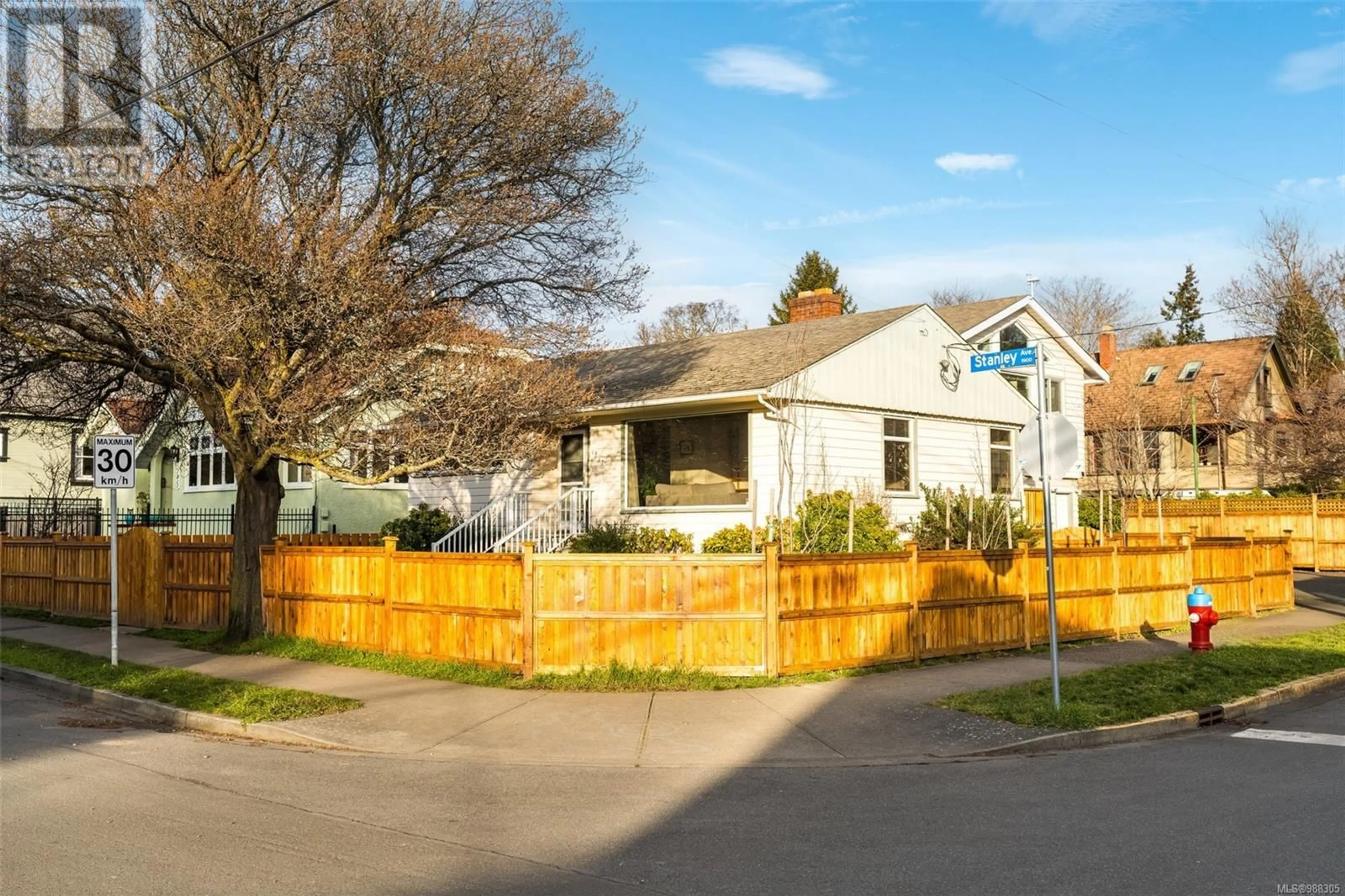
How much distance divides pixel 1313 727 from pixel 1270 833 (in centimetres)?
479

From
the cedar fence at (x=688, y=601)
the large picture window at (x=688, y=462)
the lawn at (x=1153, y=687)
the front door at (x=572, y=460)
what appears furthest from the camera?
the front door at (x=572, y=460)

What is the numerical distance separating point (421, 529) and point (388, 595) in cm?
754

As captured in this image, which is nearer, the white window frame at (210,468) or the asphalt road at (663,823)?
the asphalt road at (663,823)

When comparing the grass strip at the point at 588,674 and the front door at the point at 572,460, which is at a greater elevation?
the front door at the point at 572,460

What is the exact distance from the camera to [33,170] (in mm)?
15211

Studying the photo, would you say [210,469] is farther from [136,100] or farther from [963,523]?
[963,523]

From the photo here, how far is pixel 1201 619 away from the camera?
15227mm

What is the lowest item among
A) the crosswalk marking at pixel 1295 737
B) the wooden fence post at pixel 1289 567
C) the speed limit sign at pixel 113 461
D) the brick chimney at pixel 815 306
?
the crosswalk marking at pixel 1295 737

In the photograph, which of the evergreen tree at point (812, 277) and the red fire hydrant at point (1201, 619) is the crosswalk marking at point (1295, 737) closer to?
the red fire hydrant at point (1201, 619)

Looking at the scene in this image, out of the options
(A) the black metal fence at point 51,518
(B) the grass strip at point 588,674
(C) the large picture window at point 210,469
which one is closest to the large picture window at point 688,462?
(B) the grass strip at point 588,674

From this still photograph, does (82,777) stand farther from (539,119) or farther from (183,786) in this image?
(539,119)

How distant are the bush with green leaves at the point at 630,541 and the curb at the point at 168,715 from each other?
24.8ft

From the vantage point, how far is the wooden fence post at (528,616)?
13.0 metres

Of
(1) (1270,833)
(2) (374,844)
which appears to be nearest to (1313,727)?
(1) (1270,833)
